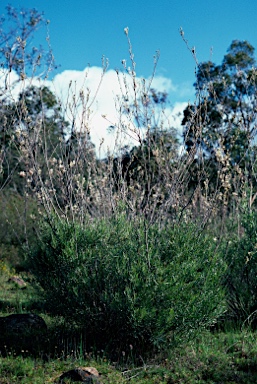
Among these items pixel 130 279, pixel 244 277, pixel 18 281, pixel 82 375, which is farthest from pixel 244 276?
pixel 18 281

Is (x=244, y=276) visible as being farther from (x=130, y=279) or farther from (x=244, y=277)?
(x=130, y=279)

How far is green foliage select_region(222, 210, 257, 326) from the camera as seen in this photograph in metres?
7.07

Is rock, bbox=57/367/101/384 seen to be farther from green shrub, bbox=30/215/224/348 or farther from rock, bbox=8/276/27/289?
rock, bbox=8/276/27/289

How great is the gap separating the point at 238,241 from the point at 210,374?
280 cm

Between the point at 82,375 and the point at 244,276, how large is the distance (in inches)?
128

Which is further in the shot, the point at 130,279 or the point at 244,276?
the point at 244,276

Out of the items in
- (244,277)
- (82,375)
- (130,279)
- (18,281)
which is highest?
(130,279)

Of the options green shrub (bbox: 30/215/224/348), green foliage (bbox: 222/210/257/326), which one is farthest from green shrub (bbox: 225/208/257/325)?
green shrub (bbox: 30/215/224/348)

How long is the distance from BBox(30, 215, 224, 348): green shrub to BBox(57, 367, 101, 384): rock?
66cm

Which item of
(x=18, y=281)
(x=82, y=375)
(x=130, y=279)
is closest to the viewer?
(x=82, y=375)

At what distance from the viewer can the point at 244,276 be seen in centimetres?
731

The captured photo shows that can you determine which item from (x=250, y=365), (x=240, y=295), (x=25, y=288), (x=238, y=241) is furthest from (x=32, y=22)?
(x=250, y=365)

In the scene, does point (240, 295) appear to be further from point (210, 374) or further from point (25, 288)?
point (25, 288)

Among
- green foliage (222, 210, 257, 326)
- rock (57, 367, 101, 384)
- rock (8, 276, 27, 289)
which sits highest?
green foliage (222, 210, 257, 326)
